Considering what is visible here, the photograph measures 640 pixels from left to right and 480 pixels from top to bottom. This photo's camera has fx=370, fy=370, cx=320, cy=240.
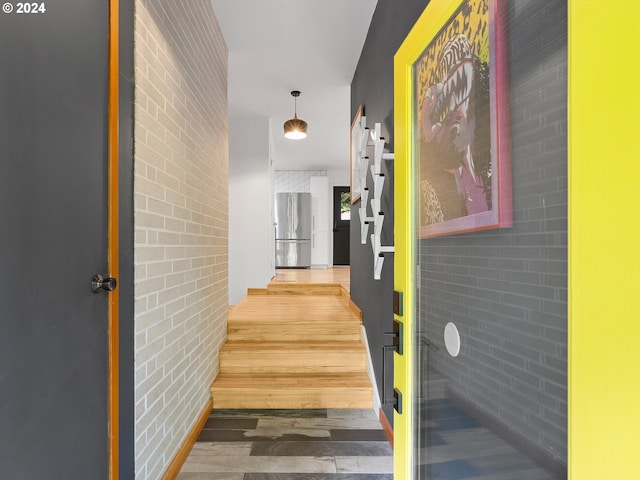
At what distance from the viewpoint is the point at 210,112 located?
257cm

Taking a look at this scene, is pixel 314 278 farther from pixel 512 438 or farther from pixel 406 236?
pixel 512 438

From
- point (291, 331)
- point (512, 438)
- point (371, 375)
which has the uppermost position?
point (512, 438)

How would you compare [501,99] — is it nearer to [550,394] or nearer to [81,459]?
[550,394]

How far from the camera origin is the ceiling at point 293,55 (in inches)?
102

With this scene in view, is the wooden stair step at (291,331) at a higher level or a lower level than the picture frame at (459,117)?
lower

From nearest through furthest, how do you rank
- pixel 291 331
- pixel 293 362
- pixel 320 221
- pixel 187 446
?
pixel 187 446
pixel 293 362
pixel 291 331
pixel 320 221

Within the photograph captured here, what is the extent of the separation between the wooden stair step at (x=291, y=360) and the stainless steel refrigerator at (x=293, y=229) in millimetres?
4751

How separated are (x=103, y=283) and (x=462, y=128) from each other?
45.9 inches

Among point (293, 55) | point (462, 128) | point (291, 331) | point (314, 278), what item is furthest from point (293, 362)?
point (314, 278)
